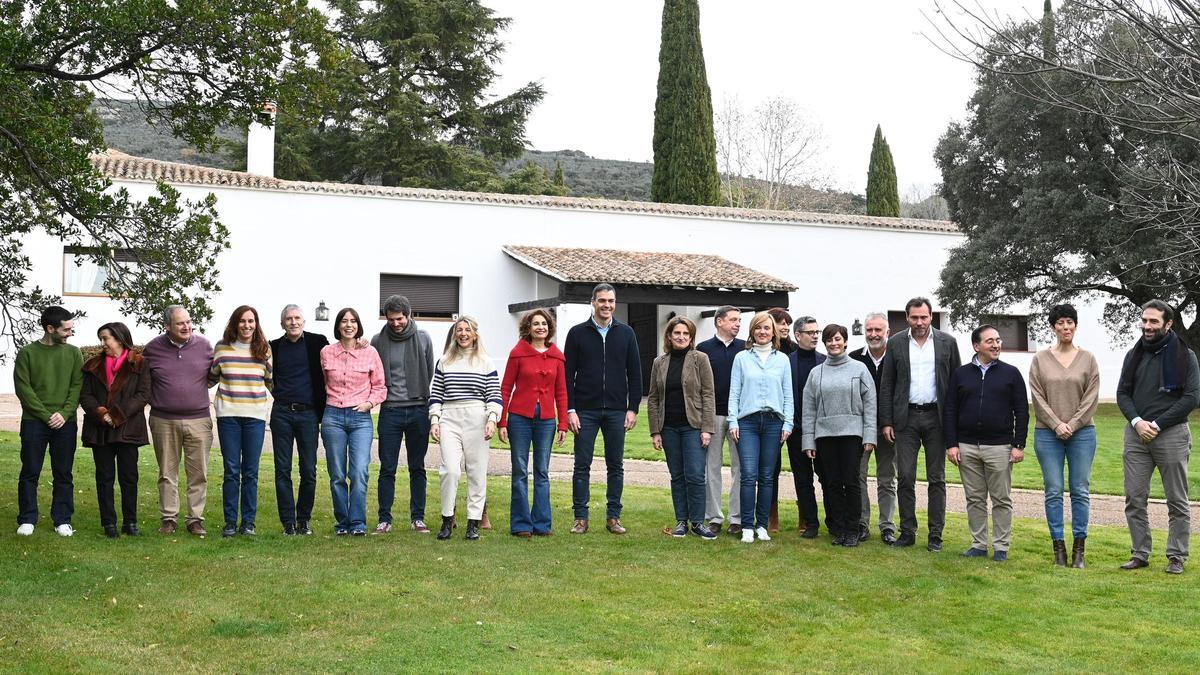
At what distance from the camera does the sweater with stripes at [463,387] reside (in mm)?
8352

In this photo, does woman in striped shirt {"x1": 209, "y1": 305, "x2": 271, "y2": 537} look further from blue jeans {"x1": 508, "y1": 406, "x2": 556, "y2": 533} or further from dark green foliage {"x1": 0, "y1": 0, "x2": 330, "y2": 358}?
blue jeans {"x1": 508, "y1": 406, "x2": 556, "y2": 533}

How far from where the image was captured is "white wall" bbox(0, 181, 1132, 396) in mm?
24578

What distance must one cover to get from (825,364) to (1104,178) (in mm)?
18988

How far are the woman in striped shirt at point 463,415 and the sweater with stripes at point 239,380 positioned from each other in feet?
4.03

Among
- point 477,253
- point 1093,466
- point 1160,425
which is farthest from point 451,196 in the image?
point 1160,425

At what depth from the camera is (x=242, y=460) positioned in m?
8.34

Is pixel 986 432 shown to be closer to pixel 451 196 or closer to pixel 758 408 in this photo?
pixel 758 408

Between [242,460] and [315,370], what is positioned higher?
[315,370]

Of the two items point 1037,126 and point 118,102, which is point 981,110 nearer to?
point 1037,126

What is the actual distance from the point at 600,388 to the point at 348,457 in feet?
6.32

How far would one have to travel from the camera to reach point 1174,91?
616cm

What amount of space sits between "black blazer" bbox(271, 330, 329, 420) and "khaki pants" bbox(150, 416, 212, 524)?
817mm

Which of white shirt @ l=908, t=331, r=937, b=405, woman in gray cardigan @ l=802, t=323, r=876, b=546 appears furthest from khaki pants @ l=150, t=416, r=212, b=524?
white shirt @ l=908, t=331, r=937, b=405

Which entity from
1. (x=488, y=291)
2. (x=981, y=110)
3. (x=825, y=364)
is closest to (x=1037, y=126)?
(x=981, y=110)
